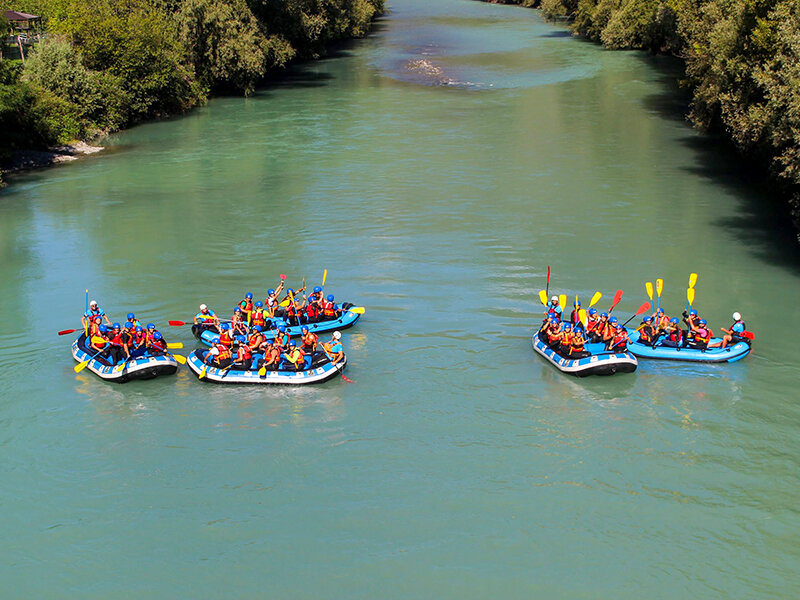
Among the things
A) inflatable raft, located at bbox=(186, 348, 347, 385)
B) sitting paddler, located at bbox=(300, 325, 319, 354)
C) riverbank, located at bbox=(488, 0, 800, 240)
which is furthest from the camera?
riverbank, located at bbox=(488, 0, 800, 240)

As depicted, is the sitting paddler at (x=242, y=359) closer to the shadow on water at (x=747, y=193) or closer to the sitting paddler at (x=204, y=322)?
the sitting paddler at (x=204, y=322)

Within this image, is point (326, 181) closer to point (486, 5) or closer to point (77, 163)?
point (77, 163)

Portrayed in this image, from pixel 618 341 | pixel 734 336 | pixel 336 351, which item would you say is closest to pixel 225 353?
pixel 336 351

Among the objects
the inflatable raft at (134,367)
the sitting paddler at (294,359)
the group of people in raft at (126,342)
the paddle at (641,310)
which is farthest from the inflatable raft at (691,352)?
the group of people in raft at (126,342)

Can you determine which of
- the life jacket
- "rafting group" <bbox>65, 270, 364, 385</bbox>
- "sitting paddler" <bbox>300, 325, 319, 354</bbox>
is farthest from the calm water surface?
the life jacket

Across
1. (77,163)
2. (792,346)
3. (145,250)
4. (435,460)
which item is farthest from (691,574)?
(77,163)

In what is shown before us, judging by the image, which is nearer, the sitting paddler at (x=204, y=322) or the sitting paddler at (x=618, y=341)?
the sitting paddler at (x=618, y=341)

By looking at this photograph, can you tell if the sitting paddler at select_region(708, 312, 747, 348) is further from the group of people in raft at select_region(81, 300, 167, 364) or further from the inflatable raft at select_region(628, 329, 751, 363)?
the group of people in raft at select_region(81, 300, 167, 364)
